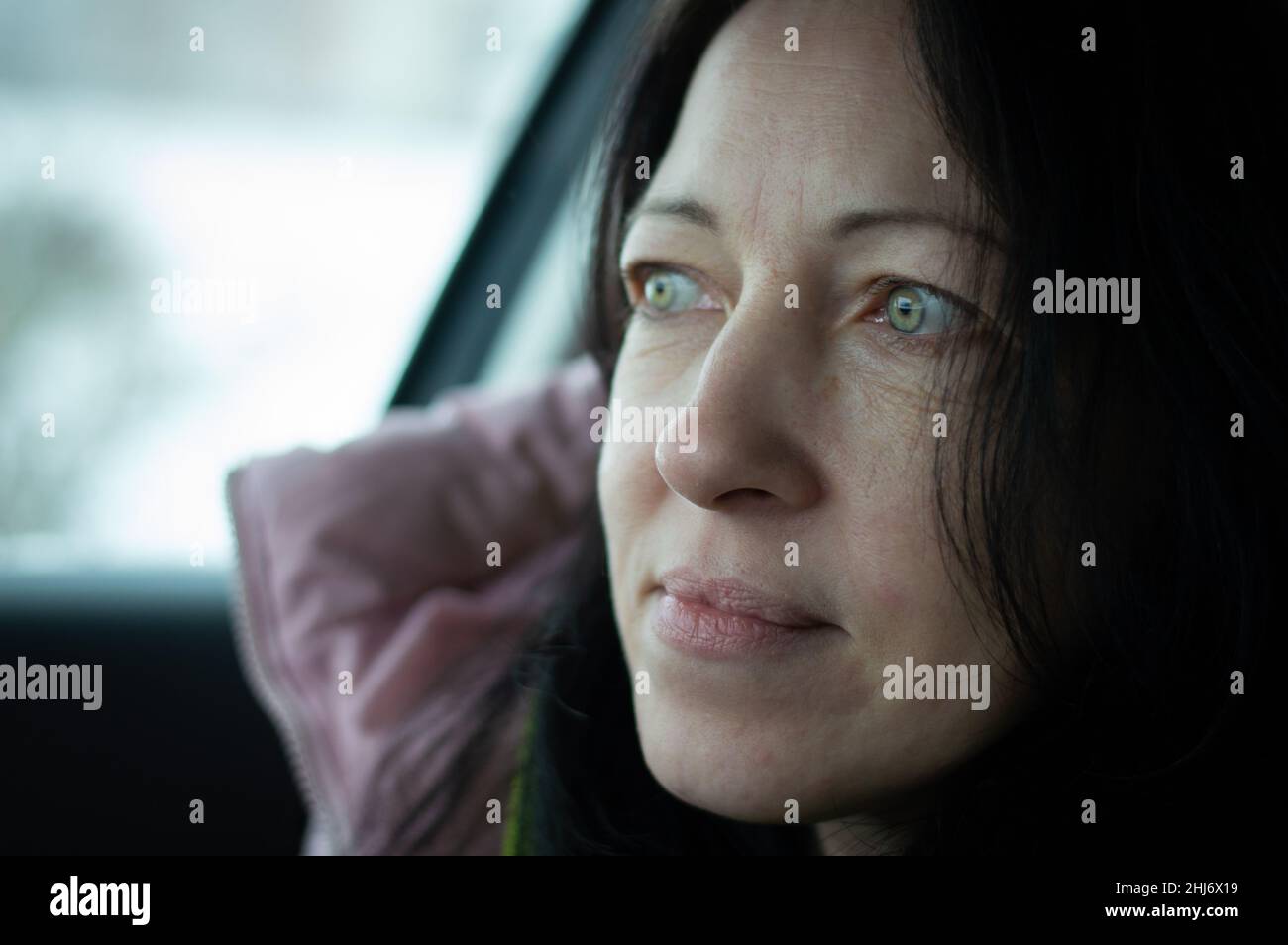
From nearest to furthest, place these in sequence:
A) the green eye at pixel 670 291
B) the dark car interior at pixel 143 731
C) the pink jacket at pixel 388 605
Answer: the green eye at pixel 670 291 < the pink jacket at pixel 388 605 < the dark car interior at pixel 143 731

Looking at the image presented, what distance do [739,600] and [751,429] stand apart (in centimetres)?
11

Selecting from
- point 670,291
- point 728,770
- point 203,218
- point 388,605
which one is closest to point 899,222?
point 670,291

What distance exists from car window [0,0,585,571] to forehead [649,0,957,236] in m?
0.71

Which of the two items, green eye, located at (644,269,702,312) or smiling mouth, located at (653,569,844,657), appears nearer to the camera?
smiling mouth, located at (653,569,844,657)

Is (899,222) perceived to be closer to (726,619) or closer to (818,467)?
(818,467)

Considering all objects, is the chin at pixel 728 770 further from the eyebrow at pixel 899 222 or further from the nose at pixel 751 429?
the eyebrow at pixel 899 222

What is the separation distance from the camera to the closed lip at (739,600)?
2.20ft

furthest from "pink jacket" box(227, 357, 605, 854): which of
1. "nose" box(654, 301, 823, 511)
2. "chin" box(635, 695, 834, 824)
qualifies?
"nose" box(654, 301, 823, 511)

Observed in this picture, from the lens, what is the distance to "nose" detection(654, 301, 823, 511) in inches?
25.7

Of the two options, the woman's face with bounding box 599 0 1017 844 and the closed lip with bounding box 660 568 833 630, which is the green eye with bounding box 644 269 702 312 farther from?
the closed lip with bounding box 660 568 833 630

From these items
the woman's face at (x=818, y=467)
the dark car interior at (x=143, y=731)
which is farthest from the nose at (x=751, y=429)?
the dark car interior at (x=143, y=731)

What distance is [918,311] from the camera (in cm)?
67

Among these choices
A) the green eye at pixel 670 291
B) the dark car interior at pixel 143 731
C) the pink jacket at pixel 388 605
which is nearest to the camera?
the green eye at pixel 670 291

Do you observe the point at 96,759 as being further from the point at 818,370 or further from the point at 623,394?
the point at 818,370
